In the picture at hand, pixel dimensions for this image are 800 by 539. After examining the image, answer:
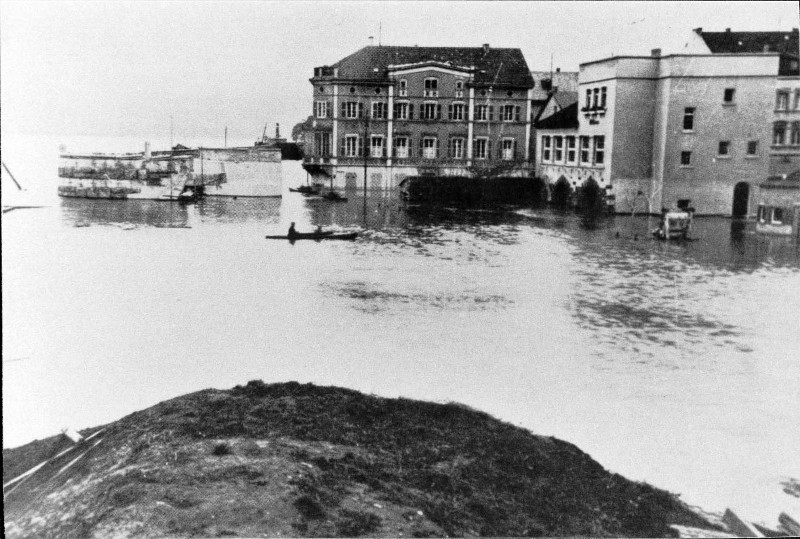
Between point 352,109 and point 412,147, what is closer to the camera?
point 352,109

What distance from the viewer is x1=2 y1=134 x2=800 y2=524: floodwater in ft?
15.4

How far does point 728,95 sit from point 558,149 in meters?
1.68

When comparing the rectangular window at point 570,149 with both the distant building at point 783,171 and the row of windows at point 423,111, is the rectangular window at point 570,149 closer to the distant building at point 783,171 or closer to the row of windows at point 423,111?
the row of windows at point 423,111

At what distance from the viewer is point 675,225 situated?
333 inches

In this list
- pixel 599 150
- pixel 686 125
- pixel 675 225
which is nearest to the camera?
pixel 686 125

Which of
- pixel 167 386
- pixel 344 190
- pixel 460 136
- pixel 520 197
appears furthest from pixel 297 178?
pixel 167 386

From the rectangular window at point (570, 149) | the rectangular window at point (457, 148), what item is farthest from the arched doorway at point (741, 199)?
the rectangular window at point (457, 148)

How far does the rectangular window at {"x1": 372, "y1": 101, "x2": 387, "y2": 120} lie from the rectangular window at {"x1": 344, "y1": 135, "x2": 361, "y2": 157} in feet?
1.03

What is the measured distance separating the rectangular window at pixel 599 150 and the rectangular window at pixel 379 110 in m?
2.30

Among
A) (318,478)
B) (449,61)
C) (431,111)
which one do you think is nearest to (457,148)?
(431,111)

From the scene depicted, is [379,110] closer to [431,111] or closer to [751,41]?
[431,111]

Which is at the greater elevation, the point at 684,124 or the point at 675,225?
the point at 684,124

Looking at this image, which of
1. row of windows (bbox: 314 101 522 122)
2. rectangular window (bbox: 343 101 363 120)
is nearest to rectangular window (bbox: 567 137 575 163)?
row of windows (bbox: 314 101 522 122)

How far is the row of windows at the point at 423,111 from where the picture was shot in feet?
21.5
